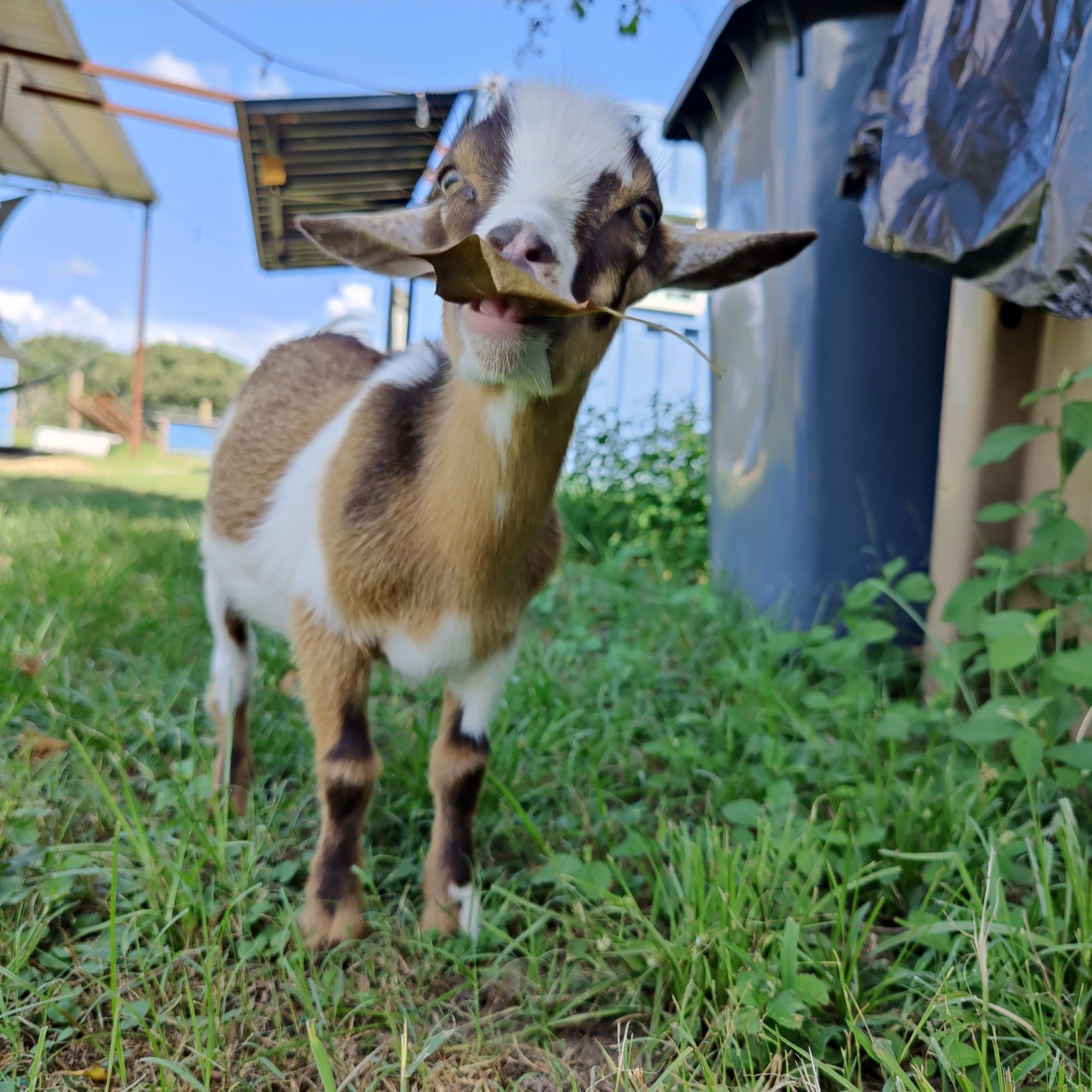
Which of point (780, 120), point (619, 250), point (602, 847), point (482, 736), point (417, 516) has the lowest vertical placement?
point (602, 847)

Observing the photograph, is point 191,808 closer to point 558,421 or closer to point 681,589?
point 558,421

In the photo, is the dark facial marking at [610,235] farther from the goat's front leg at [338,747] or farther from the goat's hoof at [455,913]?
the goat's hoof at [455,913]

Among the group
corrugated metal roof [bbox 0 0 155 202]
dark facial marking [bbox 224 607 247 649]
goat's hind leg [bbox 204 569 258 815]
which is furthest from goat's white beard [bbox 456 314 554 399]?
corrugated metal roof [bbox 0 0 155 202]

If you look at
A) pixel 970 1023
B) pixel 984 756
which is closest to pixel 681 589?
pixel 984 756

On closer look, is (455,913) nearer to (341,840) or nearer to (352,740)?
(341,840)

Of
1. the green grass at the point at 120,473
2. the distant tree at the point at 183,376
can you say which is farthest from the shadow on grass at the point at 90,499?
the distant tree at the point at 183,376

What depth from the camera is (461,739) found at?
1.92 meters

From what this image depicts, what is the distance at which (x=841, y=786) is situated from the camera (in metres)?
2.04

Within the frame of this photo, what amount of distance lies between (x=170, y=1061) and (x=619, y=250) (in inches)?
58.2

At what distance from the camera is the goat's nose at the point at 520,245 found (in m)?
1.20

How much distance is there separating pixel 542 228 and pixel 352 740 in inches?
44.8

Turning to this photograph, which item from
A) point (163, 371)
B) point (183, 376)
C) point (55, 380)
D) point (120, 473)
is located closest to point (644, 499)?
point (120, 473)

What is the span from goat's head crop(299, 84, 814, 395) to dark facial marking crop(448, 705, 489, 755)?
0.81m

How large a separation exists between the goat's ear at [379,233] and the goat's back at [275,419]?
1.49 ft
